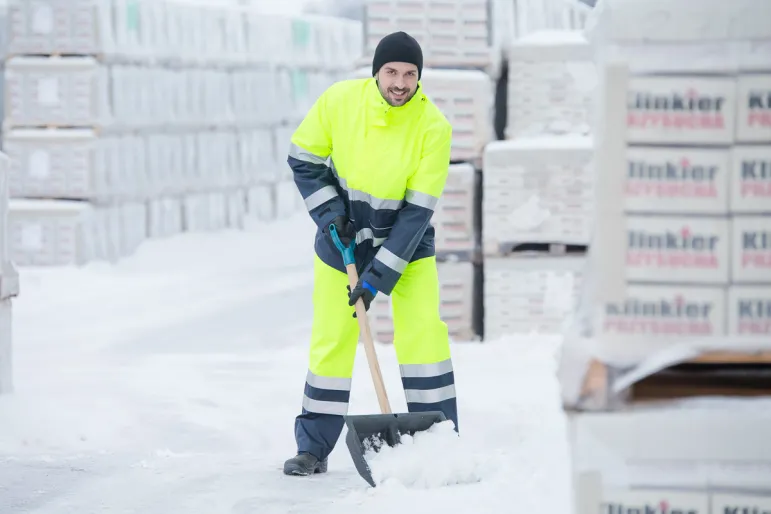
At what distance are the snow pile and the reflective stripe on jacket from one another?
599 mm

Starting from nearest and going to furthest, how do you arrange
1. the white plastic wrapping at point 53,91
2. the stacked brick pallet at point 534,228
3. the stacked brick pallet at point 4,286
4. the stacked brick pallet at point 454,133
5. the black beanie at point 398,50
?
the black beanie at point 398,50
the stacked brick pallet at point 4,286
the stacked brick pallet at point 534,228
the stacked brick pallet at point 454,133
the white plastic wrapping at point 53,91

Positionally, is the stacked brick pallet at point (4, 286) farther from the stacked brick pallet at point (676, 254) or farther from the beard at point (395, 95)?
the stacked brick pallet at point (676, 254)

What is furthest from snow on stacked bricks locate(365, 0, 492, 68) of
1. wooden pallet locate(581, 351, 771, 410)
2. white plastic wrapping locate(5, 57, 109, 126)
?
wooden pallet locate(581, 351, 771, 410)

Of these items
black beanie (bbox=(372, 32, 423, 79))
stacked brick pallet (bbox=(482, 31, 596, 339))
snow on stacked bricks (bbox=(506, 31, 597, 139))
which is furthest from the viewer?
snow on stacked bricks (bbox=(506, 31, 597, 139))

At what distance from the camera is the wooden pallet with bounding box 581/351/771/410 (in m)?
3.05

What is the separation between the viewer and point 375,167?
4879 millimetres

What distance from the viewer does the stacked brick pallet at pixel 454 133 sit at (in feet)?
27.9

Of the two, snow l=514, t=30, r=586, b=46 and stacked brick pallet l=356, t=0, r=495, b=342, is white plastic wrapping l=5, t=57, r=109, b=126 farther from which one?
snow l=514, t=30, r=586, b=46

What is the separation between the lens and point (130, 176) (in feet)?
43.5

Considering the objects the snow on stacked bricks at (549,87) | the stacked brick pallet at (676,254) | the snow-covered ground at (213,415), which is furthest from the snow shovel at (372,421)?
A: the snow on stacked bricks at (549,87)

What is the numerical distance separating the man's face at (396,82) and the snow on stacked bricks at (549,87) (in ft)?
13.3

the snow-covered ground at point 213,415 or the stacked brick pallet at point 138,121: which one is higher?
the stacked brick pallet at point 138,121

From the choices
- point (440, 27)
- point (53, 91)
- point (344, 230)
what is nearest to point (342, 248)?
point (344, 230)

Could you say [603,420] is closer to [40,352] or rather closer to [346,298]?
[346,298]
